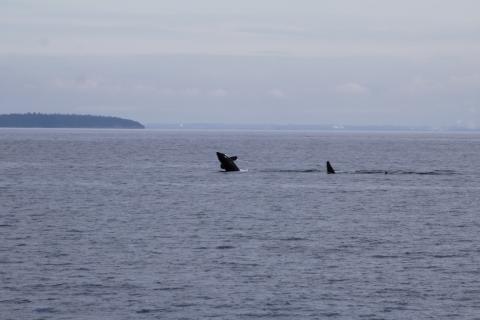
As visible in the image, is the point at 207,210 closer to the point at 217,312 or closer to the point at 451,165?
the point at 217,312

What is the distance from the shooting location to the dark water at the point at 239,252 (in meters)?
31.0

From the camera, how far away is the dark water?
102ft

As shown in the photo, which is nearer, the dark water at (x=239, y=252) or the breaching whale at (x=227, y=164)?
the dark water at (x=239, y=252)

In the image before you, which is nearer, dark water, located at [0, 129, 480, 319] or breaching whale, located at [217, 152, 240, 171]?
dark water, located at [0, 129, 480, 319]

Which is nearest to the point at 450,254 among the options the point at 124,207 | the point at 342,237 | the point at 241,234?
the point at 342,237

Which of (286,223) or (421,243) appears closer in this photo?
(421,243)

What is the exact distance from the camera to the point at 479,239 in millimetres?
45906

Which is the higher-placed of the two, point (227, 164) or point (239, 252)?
point (227, 164)

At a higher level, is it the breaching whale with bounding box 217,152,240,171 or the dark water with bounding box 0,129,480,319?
the breaching whale with bounding box 217,152,240,171

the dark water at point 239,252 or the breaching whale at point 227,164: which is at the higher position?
the breaching whale at point 227,164

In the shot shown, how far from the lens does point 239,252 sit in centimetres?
4109

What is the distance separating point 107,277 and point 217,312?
633cm

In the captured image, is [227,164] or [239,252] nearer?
[239,252]

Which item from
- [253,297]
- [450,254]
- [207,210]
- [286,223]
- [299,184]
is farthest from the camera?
[299,184]
